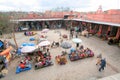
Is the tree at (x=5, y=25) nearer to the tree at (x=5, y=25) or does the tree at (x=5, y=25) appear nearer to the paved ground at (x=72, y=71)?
the tree at (x=5, y=25)

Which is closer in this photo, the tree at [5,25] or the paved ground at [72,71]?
the paved ground at [72,71]

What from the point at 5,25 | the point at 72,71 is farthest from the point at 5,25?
the point at 72,71

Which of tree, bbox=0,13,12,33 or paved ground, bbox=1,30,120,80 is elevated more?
tree, bbox=0,13,12,33

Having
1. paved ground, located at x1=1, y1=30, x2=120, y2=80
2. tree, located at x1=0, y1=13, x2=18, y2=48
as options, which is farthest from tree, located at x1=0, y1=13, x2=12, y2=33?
paved ground, located at x1=1, y1=30, x2=120, y2=80

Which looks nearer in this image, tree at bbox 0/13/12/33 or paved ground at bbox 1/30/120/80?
paved ground at bbox 1/30/120/80

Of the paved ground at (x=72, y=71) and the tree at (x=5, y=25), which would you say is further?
the tree at (x=5, y=25)

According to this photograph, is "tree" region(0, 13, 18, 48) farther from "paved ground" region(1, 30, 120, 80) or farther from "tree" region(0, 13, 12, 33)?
"paved ground" region(1, 30, 120, 80)

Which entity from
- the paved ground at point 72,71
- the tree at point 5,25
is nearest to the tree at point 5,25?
the tree at point 5,25

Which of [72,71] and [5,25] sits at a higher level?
[5,25]

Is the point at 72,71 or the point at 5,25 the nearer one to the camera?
the point at 72,71

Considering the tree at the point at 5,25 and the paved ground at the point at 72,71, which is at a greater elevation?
the tree at the point at 5,25

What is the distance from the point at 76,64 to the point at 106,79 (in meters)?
3.82

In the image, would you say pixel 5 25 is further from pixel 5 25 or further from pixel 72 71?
pixel 72 71

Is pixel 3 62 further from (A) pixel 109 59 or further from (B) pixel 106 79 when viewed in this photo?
(A) pixel 109 59
